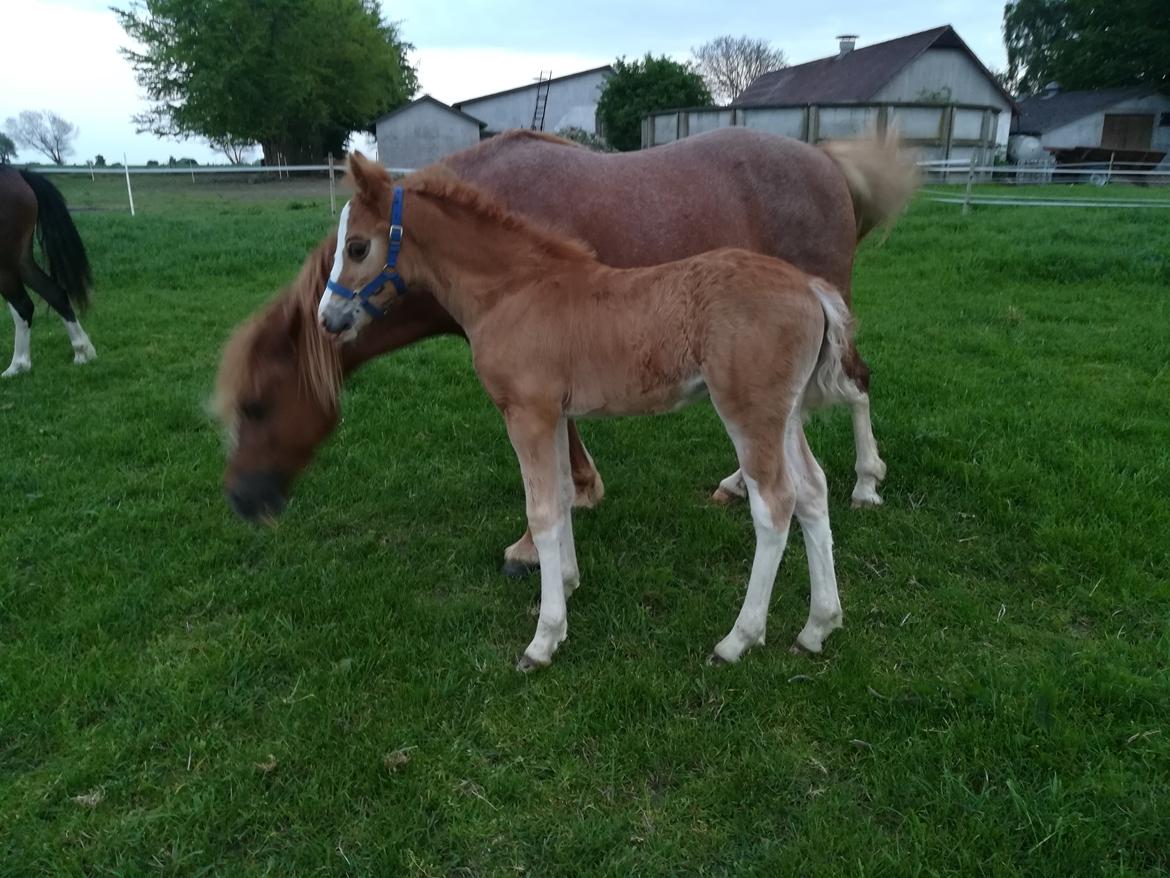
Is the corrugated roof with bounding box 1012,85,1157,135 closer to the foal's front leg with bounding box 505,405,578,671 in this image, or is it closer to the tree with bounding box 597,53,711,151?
the tree with bounding box 597,53,711,151

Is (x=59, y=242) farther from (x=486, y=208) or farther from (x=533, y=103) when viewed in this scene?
(x=533, y=103)

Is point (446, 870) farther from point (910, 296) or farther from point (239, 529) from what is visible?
point (910, 296)

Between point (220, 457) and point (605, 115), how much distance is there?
33253 mm

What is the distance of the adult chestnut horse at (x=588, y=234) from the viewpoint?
A: 3.24m

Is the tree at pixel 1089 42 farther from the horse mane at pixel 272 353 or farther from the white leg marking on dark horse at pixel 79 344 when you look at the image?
the horse mane at pixel 272 353

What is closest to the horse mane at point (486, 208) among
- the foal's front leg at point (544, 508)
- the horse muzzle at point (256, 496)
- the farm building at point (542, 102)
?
the foal's front leg at point (544, 508)

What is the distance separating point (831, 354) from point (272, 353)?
2.16m

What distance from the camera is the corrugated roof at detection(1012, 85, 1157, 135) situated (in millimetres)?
37062

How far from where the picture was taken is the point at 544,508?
2.81m

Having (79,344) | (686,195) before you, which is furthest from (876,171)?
(79,344)

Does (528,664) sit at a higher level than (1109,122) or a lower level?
lower

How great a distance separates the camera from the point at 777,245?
12.5 feet

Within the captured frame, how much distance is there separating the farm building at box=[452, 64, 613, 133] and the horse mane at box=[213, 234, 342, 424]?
153ft

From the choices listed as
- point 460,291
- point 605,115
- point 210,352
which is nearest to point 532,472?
point 460,291
